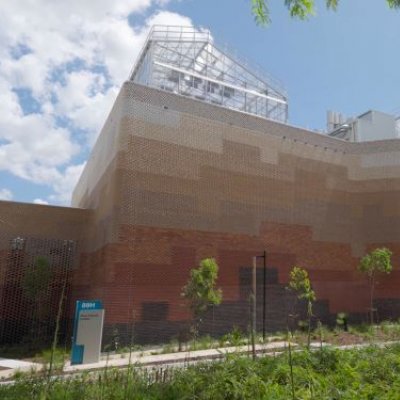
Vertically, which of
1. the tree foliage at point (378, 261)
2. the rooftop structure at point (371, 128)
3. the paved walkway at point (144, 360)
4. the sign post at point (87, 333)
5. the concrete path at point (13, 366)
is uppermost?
the rooftop structure at point (371, 128)

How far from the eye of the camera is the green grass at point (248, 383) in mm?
5879

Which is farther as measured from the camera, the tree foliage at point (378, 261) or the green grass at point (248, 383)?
the tree foliage at point (378, 261)

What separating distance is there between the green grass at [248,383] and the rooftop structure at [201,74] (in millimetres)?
26067

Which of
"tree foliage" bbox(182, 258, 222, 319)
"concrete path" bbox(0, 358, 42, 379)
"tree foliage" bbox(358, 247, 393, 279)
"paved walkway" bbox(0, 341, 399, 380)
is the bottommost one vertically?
"concrete path" bbox(0, 358, 42, 379)

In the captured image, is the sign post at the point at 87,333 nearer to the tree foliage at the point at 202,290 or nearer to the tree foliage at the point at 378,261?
the tree foliage at the point at 202,290

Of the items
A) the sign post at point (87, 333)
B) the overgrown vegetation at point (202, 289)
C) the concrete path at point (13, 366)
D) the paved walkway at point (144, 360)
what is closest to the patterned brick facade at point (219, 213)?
the overgrown vegetation at point (202, 289)

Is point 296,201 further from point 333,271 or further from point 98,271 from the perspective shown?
point 98,271

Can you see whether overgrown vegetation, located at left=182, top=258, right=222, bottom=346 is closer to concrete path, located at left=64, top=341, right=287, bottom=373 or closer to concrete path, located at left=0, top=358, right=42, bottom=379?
concrete path, located at left=64, top=341, right=287, bottom=373

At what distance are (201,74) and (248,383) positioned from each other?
2988cm

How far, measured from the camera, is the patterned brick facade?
1973 cm

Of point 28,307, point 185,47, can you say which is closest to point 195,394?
point 28,307

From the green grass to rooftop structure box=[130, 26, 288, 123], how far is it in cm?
2607

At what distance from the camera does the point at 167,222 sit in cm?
2052

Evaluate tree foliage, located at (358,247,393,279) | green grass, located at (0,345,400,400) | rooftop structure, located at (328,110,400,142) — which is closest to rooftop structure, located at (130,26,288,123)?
rooftop structure, located at (328,110,400,142)
